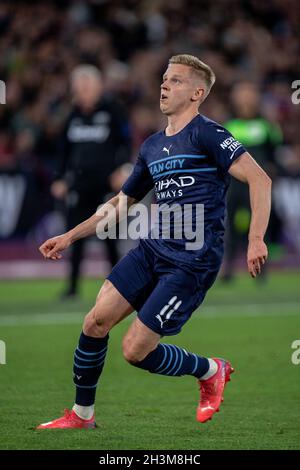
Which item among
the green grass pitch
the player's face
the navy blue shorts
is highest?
the player's face

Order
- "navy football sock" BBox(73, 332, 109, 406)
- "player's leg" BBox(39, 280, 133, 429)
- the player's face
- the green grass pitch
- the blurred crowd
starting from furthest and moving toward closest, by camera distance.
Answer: the blurred crowd, the player's face, "navy football sock" BBox(73, 332, 109, 406), "player's leg" BBox(39, 280, 133, 429), the green grass pitch

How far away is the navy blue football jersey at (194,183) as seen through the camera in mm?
6363

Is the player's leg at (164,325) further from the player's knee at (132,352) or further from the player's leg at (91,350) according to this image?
the player's leg at (91,350)

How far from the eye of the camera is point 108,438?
6047 millimetres

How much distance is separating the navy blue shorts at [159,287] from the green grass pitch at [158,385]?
63cm

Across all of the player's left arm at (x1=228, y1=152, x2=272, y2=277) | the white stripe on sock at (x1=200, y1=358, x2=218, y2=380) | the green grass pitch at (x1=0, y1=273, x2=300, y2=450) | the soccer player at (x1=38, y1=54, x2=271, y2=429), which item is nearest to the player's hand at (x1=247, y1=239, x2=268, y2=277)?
the player's left arm at (x1=228, y1=152, x2=272, y2=277)

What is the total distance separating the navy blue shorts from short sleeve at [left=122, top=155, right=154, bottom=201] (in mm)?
418

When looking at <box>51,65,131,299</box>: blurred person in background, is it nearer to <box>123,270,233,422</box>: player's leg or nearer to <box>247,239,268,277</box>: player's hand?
<box>123,270,233,422</box>: player's leg

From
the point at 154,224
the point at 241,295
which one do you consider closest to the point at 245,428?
the point at 154,224

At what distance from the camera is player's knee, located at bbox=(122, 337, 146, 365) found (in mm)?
6291

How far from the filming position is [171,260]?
251 inches

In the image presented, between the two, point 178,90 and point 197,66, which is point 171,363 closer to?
point 178,90

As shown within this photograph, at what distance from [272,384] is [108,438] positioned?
93.8 inches

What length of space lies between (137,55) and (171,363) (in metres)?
16.0
